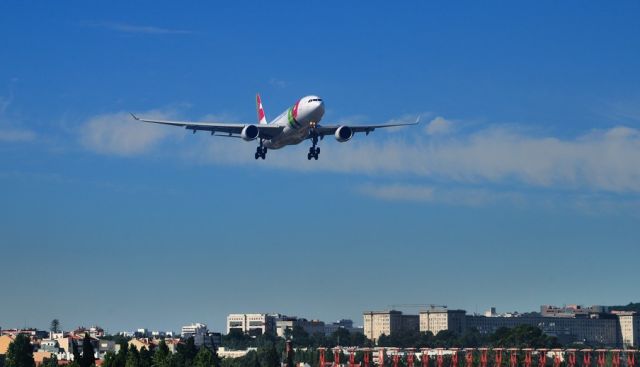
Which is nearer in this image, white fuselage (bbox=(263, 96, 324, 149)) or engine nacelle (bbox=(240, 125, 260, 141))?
white fuselage (bbox=(263, 96, 324, 149))

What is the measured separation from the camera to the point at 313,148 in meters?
167

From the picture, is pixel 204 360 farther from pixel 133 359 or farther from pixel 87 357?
pixel 87 357

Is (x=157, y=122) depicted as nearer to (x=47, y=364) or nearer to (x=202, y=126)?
(x=202, y=126)

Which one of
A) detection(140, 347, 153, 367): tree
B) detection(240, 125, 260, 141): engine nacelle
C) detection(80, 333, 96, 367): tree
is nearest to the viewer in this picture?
detection(240, 125, 260, 141): engine nacelle

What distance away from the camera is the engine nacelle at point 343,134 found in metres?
166

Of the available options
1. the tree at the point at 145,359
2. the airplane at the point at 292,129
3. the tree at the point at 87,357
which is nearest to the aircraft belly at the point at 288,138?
the airplane at the point at 292,129

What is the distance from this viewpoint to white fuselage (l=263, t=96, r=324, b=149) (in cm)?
15925

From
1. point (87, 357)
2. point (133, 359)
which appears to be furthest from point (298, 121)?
point (87, 357)

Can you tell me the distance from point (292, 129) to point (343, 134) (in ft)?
22.6

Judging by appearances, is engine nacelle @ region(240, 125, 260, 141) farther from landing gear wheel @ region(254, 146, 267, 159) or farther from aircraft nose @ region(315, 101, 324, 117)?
aircraft nose @ region(315, 101, 324, 117)

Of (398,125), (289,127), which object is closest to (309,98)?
(289,127)

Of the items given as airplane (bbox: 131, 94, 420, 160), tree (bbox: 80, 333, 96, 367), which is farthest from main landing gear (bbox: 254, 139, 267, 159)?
tree (bbox: 80, 333, 96, 367)

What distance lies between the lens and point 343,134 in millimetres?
166000

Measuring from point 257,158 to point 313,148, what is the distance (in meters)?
8.37
